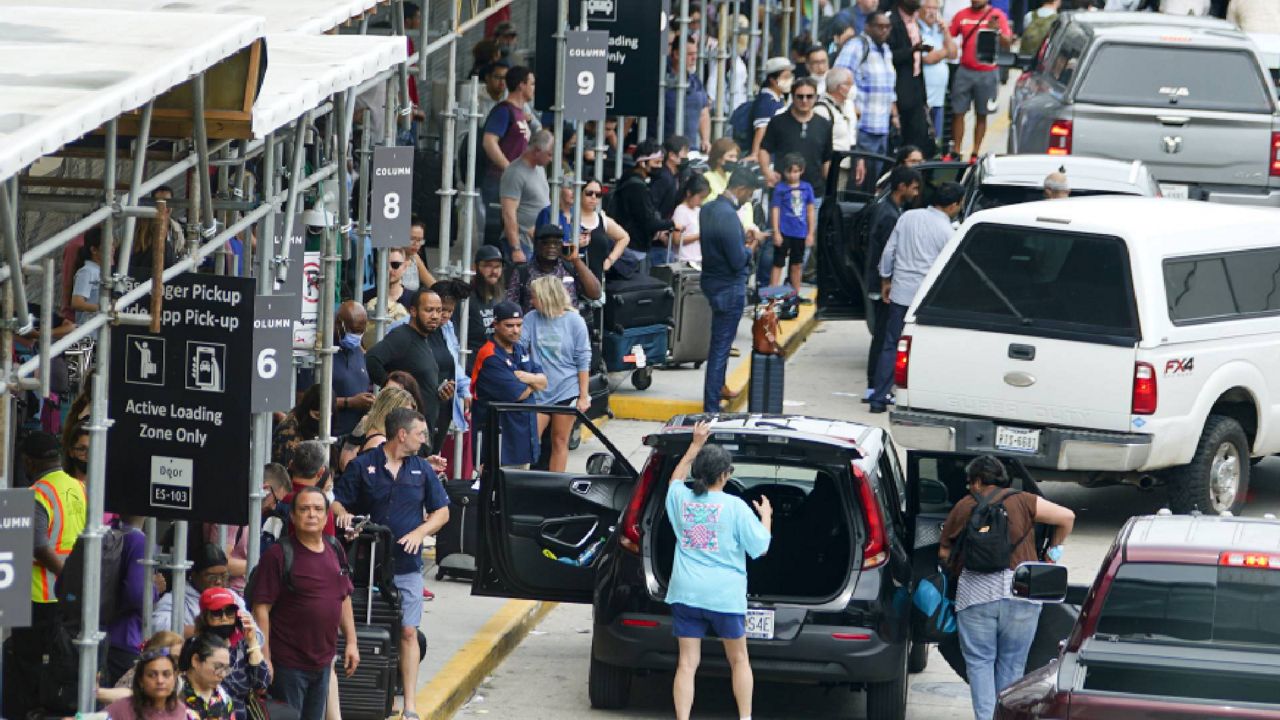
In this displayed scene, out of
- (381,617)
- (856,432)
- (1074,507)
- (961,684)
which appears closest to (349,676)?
(381,617)

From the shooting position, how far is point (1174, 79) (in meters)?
21.4

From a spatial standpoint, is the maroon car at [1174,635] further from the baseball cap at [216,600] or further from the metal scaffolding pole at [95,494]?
the metal scaffolding pole at [95,494]

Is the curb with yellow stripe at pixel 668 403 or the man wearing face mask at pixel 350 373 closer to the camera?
the man wearing face mask at pixel 350 373

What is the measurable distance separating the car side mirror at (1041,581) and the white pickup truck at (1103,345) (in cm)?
507

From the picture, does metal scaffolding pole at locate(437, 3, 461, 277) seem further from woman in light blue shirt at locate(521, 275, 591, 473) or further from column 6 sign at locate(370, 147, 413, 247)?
column 6 sign at locate(370, 147, 413, 247)

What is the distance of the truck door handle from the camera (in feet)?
50.4

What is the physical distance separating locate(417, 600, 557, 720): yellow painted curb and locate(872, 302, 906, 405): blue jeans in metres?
5.42

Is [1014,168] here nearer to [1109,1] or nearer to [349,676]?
[349,676]

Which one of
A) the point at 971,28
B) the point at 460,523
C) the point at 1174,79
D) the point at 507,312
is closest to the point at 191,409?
the point at 460,523

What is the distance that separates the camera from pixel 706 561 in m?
11.4

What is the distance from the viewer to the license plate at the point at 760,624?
11.7 m

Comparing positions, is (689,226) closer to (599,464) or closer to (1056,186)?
(1056,186)

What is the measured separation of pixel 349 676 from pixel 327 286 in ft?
6.69

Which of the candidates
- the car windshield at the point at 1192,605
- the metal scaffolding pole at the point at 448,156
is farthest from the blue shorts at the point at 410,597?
the metal scaffolding pole at the point at 448,156
